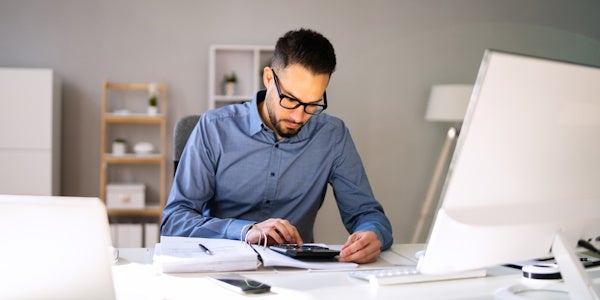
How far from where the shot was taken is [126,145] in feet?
16.7

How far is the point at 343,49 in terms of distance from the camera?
17.6 feet

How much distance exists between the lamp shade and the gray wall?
183 mm

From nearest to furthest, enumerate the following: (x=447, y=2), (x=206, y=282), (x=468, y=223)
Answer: (x=468, y=223)
(x=206, y=282)
(x=447, y=2)

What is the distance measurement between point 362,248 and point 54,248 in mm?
992

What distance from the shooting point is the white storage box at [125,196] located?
15.7 ft

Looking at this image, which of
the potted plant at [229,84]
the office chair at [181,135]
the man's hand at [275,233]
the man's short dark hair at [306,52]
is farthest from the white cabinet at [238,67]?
the man's hand at [275,233]

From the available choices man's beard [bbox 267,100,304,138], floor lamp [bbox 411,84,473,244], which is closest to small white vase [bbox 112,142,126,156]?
floor lamp [bbox 411,84,473,244]

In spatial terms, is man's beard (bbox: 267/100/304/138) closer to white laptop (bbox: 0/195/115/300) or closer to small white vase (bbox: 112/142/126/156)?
white laptop (bbox: 0/195/115/300)

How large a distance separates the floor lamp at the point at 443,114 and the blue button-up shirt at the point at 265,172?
299cm

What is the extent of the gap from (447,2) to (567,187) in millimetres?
4437

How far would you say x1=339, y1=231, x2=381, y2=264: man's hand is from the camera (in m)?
1.73

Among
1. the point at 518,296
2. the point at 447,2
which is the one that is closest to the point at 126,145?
the point at 447,2

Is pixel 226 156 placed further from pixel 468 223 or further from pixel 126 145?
pixel 126 145

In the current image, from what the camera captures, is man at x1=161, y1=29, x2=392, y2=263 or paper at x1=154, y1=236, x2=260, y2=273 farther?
man at x1=161, y1=29, x2=392, y2=263
